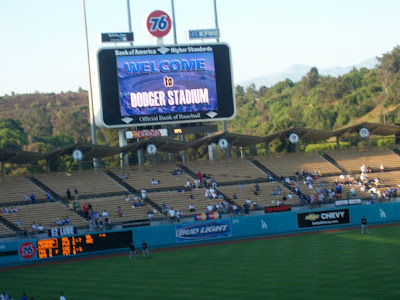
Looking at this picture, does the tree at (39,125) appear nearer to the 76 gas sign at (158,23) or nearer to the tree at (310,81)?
the tree at (310,81)

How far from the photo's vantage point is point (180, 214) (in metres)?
44.6

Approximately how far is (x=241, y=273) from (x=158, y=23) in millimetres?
27559

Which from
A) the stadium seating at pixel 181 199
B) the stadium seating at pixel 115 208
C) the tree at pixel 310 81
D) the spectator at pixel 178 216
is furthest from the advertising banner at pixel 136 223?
the tree at pixel 310 81

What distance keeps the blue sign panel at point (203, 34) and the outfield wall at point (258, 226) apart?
55.3 ft

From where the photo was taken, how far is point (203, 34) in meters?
51.2

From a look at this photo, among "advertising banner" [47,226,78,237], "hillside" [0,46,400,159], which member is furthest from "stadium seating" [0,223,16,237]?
"hillside" [0,46,400,159]

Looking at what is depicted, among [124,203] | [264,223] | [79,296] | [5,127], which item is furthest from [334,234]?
[5,127]

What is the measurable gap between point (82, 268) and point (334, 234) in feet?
54.3

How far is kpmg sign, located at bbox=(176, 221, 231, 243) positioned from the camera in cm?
4050

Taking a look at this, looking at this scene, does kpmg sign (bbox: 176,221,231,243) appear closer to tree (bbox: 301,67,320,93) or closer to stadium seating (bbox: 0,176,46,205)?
stadium seating (bbox: 0,176,46,205)

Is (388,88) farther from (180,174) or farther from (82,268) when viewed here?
(82,268)

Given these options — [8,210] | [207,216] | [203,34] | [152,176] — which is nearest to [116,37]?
[203,34]

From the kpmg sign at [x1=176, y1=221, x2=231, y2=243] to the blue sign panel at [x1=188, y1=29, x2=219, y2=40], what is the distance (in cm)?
1718

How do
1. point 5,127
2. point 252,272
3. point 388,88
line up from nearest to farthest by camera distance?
point 252,272 < point 5,127 < point 388,88
